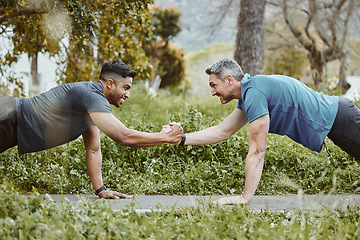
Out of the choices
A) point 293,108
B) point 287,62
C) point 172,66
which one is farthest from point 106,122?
point 287,62

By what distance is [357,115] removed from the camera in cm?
414

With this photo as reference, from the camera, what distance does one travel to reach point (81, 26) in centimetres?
569

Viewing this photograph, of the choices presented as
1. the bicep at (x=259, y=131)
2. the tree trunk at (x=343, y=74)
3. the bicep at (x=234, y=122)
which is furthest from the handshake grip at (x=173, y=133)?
the tree trunk at (x=343, y=74)

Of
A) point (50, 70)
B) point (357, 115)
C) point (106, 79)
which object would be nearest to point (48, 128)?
point (106, 79)

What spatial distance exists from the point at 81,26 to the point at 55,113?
208cm

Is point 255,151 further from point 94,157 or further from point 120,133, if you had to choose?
point 94,157

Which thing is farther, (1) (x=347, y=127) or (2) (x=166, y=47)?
(2) (x=166, y=47)

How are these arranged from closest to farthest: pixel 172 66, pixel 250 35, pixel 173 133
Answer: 1. pixel 173 133
2. pixel 250 35
3. pixel 172 66

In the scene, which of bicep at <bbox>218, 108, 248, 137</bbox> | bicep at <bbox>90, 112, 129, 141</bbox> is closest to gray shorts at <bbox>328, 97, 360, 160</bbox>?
bicep at <bbox>218, 108, 248, 137</bbox>

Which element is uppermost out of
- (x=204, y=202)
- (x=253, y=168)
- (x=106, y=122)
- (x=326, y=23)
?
(x=326, y=23)

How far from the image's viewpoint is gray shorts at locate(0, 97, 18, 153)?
12.7 ft

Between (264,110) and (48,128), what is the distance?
2086 mm

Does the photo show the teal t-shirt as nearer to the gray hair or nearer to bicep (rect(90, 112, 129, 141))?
the gray hair

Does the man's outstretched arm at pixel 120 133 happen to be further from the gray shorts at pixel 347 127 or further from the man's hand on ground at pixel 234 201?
the gray shorts at pixel 347 127
